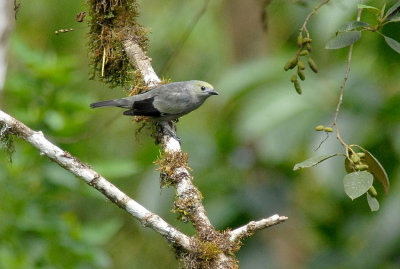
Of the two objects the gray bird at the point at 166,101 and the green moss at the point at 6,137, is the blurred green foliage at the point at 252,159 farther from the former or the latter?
the green moss at the point at 6,137

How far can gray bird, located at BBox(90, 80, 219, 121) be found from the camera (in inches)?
175

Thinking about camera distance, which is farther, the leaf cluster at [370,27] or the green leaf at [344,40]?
the green leaf at [344,40]

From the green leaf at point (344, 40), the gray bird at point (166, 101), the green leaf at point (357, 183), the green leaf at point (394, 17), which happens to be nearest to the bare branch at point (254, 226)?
the green leaf at point (357, 183)

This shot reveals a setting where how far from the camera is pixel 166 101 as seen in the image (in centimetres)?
457

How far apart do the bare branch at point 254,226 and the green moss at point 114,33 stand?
172cm

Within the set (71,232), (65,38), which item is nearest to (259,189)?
(71,232)

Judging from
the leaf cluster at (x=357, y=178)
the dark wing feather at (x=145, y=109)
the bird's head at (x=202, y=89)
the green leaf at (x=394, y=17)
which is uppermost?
the green leaf at (x=394, y=17)

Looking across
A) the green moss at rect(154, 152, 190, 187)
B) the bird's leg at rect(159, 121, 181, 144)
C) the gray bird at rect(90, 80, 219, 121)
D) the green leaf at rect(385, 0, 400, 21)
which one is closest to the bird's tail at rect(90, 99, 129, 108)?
the gray bird at rect(90, 80, 219, 121)

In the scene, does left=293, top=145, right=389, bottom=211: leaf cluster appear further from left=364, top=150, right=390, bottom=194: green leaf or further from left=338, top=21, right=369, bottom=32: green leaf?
left=338, top=21, right=369, bottom=32: green leaf

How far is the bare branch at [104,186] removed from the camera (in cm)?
308

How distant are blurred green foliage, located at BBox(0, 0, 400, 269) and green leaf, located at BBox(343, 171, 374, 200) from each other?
1.63 metres

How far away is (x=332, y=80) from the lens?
20.0ft

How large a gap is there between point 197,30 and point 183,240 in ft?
25.4

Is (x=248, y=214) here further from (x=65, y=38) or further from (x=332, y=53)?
(x=65, y=38)
